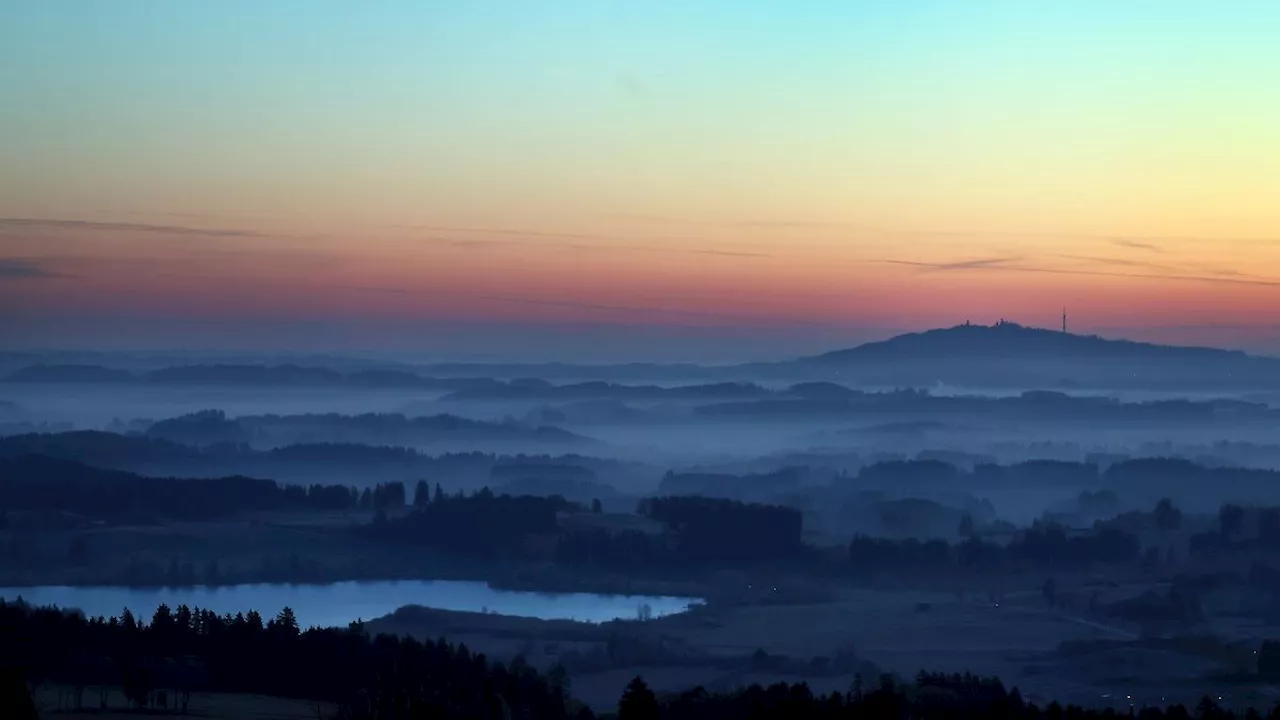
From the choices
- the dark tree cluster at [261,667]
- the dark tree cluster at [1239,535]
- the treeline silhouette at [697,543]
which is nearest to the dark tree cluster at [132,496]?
the treeline silhouette at [697,543]

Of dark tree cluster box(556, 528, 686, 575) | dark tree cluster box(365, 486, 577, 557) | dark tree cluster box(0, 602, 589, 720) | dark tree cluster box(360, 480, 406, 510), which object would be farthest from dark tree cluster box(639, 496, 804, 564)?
dark tree cluster box(0, 602, 589, 720)

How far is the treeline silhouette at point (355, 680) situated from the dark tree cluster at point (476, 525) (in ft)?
278

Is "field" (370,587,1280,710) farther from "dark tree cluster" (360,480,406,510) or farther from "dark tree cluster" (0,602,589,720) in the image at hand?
"dark tree cluster" (360,480,406,510)

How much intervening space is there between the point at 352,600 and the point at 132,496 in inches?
1992

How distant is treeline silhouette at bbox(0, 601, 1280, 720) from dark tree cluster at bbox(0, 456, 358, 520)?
96924 millimetres

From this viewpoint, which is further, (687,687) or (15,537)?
(15,537)

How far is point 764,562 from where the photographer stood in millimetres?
166250

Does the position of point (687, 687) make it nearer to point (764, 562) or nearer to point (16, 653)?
point (16, 653)

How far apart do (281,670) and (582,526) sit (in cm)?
9743

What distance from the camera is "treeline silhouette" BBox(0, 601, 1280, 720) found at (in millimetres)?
73406

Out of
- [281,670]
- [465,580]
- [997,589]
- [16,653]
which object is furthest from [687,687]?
[465,580]

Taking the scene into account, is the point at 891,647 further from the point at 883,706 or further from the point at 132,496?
the point at 132,496

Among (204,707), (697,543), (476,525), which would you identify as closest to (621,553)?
(697,543)

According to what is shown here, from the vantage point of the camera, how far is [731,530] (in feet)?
567
